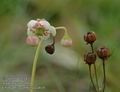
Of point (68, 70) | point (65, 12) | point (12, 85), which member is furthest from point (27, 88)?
point (65, 12)

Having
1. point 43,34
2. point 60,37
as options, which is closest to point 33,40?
point 43,34

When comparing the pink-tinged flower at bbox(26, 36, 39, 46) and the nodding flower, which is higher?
the nodding flower

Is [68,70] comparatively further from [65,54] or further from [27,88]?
[27,88]

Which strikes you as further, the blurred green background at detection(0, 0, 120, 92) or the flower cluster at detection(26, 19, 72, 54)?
the blurred green background at detection(0, 0, 120, 92)

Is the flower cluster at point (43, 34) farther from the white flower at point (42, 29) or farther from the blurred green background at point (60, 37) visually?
the blurred green background at point (60, 37)

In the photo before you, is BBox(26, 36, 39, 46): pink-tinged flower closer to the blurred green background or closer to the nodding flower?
the nodding flower

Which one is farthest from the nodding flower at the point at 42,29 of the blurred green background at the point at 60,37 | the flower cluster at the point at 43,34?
the blurred green background at the point at 60,37

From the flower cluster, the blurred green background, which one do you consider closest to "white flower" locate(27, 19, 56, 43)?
the flower cluster

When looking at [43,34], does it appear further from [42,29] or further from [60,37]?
[60,37]
